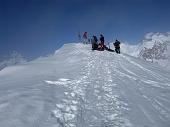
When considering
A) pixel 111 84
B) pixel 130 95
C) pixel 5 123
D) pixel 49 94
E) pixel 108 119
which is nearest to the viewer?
pixel 5 123

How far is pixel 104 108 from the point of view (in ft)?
35.7

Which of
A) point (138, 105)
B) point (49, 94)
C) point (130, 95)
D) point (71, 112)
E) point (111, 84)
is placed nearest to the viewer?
point (71, 112)

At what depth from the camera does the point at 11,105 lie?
34.7 feet

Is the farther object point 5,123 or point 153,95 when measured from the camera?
point 153,95

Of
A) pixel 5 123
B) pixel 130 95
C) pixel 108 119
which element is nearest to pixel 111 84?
pixel 130 95

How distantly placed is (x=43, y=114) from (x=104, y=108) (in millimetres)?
2435

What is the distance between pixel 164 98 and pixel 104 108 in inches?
170

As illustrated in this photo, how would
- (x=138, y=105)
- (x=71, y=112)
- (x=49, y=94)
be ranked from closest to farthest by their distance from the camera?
(x=71, y=112) → (x=138, y=105) → (x=49, y=94)

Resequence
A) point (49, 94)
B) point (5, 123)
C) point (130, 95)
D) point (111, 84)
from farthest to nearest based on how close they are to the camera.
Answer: point (111, 84) < point (130, 95) < point (49, 94) < point (5, 123)

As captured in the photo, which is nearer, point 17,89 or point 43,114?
point 43,114

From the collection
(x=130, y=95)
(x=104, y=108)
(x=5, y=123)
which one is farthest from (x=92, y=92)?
(x=5, y=123)

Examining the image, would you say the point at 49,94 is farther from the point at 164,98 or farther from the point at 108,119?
the point at 164,98

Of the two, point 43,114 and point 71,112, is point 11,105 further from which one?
point 71,112

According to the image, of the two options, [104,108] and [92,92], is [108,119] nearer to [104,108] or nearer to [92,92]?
[104,108]
